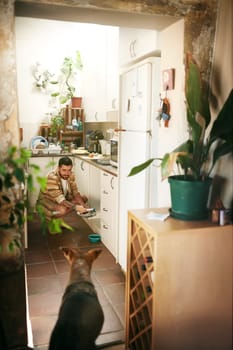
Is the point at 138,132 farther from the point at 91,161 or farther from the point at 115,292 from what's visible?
the point at 91,161

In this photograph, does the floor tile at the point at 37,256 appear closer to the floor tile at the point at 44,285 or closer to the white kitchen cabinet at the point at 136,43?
the floor tile at the point at 44,285

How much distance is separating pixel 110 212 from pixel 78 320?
2.04 m

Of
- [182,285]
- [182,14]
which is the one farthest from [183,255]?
[182,14]

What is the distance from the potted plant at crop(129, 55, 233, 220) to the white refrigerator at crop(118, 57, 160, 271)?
740 mm

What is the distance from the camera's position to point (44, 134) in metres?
5.59

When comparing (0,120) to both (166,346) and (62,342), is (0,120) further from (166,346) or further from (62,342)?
(166,346)

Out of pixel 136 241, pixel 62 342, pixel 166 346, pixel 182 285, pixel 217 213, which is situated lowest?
pixel 166 346

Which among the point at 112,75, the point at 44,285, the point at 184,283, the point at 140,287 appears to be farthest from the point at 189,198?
the point at 112,75

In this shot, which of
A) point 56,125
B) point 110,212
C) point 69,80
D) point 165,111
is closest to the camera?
point 165,111

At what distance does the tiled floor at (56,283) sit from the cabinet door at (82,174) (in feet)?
2.35

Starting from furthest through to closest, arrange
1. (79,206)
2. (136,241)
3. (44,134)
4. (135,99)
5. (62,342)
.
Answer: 1. (44,134)
2. (79,206)
3. (135,99)
4. (136,241)
5. (62,342)

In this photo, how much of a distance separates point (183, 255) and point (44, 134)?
14.5 ft

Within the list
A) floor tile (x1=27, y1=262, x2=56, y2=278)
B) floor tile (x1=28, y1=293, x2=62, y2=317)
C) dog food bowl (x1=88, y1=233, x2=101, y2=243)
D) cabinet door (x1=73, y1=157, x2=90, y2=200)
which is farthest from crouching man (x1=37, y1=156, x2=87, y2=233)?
floor tile (x1=28, y1=293, x2=62, y2=317)

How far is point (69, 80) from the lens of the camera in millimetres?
5637
